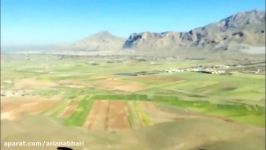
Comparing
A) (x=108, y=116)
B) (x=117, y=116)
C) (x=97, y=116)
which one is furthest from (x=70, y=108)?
(x=117, y=116)

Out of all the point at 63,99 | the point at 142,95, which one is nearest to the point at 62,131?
the point at 63,99

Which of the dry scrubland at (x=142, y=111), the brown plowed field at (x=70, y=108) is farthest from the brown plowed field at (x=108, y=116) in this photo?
the brown plowed field at (x=70, y=108)

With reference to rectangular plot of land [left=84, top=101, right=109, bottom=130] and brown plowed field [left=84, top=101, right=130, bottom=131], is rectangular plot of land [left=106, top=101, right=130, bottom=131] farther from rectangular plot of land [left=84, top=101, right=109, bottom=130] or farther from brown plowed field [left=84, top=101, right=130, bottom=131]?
rectangular plot of land [left=84, top=101, right=109, bottom=130]

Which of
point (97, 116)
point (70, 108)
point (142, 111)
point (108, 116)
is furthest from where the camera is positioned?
point (70, 108)

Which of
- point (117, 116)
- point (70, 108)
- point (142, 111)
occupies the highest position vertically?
point (117, 116)

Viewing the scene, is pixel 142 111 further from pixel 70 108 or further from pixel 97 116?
pixel 70 108

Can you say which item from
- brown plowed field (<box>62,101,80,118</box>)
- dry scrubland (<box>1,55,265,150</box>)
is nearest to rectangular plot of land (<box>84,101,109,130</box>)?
dry scrubland (<box>1,55,265,150</box>)

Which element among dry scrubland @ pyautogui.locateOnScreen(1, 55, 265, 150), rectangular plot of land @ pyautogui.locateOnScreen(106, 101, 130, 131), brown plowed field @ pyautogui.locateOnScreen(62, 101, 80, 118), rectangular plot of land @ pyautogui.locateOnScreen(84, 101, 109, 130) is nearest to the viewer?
dry scrubland @ pyautogui.locateOnScreen(1, 55, 265, 150)

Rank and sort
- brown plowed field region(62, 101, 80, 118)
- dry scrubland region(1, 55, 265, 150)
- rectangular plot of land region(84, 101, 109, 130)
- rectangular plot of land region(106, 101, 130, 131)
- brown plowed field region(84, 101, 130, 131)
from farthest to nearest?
brown plowed field region(62, 101, 80, 118), rectangular plot of land region(84, 101, 109, 130), brown plowed field region(84, 101, 130, 131), rectangular plot of land region(106, 101, 130, 131), dry scrubland region(1, 55, 265, 150)

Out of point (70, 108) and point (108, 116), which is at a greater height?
point (108, 116)
